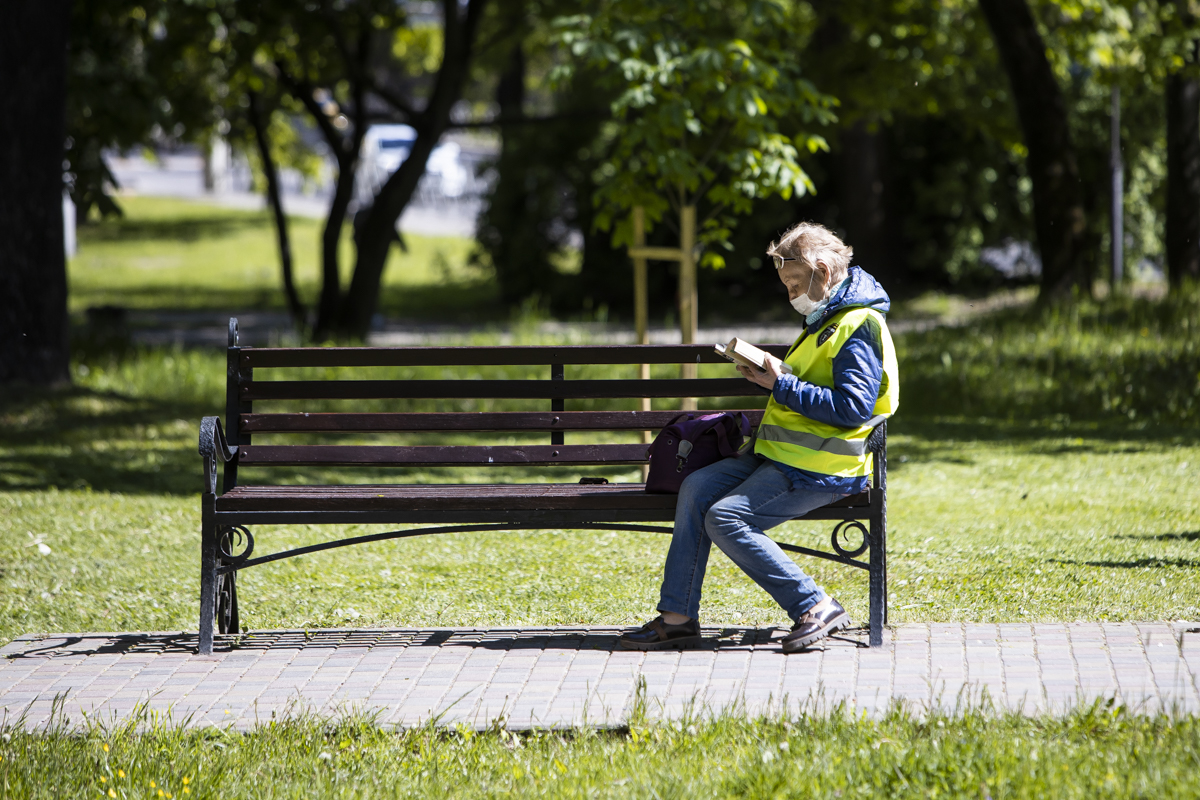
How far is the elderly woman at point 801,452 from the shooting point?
4340 mm

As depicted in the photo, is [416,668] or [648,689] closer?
[648,689]

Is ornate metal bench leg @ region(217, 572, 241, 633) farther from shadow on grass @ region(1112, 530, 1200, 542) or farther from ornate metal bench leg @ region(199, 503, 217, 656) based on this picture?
shadow on grass @ region(1112, 530, 1200, 542)

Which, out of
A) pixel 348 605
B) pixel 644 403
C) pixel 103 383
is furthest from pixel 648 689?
pixel 103 383

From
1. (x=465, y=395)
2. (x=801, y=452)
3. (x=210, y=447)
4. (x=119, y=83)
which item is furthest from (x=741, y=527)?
(x=119, y=83)

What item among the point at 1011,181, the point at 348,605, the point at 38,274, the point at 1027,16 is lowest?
the point at 348,605

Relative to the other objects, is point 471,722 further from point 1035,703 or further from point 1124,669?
point 1124,669

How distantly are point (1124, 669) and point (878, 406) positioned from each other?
1113mm

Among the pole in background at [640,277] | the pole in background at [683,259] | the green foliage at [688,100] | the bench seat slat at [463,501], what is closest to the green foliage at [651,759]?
the bench seat slat at [463,501]

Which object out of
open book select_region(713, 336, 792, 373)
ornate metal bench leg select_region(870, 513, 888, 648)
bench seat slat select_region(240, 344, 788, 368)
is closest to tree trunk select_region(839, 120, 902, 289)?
bench seat slat select_region(240, 344, 788, 368)

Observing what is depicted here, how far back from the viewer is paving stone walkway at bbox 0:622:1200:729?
3.91 metres

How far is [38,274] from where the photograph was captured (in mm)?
10805

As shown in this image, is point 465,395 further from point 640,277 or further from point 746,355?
point 640,277

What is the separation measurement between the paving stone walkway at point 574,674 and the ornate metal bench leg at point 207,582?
70mm

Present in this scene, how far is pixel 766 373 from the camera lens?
14.4 ft
